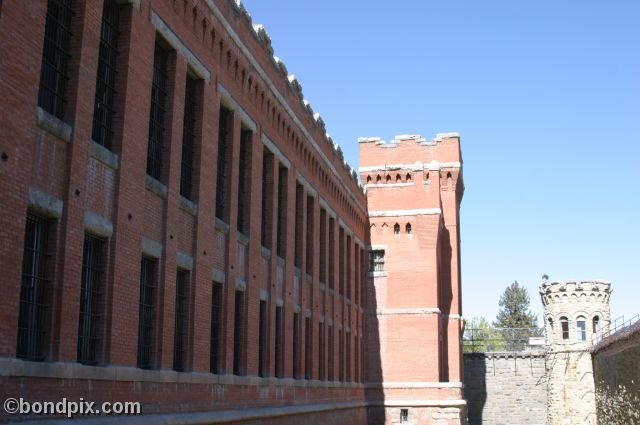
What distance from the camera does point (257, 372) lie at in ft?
67.3

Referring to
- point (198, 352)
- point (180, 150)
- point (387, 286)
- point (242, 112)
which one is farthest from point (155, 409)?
point (387, 286)

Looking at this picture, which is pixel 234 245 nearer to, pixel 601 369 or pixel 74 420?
pixel 74 420

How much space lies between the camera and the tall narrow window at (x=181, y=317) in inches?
635

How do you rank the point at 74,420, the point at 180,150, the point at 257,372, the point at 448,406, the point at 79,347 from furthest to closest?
the point at 448,406
the point at 257,372
the point at 180,150
the point at 79,347
the point at 74,420

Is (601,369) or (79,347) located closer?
(79,347)

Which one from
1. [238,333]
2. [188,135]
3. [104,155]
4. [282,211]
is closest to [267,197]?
[282,211]

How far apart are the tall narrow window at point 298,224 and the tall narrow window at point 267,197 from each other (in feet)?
11.9

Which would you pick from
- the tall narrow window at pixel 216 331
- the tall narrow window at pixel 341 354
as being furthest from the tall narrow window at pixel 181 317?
the tall narrow window at pixel 341 354

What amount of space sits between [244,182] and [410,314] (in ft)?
63.3

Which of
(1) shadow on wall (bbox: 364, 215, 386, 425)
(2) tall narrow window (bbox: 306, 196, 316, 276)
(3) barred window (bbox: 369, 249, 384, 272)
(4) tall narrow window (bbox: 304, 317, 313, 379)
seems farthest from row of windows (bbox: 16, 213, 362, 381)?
(3) barred window (bbox: 369, 249, 384, 272)

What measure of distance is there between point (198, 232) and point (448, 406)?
2481cm

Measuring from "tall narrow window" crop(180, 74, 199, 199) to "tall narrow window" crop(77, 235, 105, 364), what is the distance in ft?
13.0

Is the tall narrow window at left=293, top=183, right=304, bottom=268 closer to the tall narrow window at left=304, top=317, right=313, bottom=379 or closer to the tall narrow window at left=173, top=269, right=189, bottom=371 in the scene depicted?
the tall narrow window at left=304, top=317, right=313, bottom=379

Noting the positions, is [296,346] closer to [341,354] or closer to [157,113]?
[341,354]
